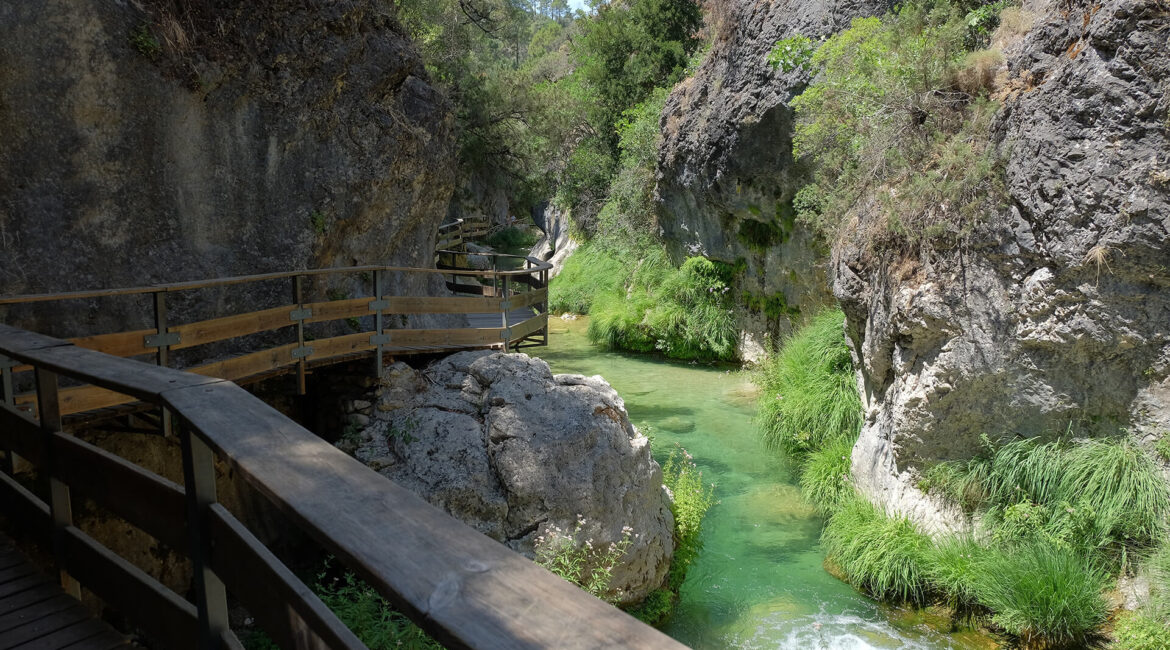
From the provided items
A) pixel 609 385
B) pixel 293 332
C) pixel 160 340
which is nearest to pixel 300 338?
pixel 293 332

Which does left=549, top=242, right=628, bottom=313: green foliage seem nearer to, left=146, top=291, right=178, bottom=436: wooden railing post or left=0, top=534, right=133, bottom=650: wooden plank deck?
left=146, top=291, right=178, bottom=436: wooden railing post

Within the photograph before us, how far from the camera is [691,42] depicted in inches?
868

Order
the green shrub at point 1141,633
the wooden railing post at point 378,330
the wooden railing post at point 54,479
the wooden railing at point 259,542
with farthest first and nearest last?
the wooden railing post at point 378,330 → the green shrub at point 1141,633 → the wooden railing post at point 54,479 → the wooden railing at point 259,542

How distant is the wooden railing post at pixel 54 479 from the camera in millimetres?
2932

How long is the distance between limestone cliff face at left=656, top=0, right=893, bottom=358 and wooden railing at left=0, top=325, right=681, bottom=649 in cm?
1037

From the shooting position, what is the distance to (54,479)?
9.78 ft

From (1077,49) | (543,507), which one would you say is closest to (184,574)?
(543,507)

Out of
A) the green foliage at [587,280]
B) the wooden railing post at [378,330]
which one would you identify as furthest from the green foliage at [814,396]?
the green foliage at [587,280]

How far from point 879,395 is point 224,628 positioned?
8.22 metres

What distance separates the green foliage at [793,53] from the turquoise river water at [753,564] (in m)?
5.56

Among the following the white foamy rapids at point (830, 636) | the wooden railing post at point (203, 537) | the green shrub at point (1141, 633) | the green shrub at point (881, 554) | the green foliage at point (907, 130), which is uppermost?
the green foliage at point (907, 130)

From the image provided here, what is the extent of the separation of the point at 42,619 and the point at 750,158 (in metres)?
12.7

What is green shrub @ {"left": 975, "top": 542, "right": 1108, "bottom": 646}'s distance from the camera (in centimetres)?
617

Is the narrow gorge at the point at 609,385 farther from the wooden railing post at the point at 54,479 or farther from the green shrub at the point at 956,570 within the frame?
the wooden railing post at the point at 54,479
